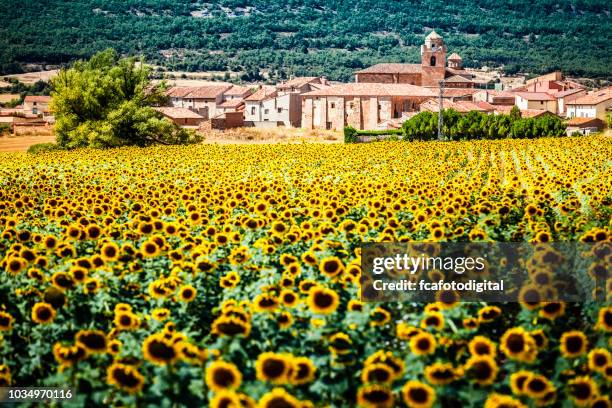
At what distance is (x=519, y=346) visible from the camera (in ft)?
15.8

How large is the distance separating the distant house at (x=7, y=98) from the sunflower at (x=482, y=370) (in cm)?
12258

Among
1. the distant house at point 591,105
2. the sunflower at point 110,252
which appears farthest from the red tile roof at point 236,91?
the sunflower at point 110,252

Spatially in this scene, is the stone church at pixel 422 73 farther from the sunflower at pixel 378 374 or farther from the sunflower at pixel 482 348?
the sunflower at pixel 378 374

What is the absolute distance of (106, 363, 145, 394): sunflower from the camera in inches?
184

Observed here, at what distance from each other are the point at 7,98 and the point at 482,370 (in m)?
128

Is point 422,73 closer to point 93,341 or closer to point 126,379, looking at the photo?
point 93,341

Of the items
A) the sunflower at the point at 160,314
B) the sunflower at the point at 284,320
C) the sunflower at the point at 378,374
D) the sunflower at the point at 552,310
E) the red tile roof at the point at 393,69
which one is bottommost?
the sunflower at the point at 378,374

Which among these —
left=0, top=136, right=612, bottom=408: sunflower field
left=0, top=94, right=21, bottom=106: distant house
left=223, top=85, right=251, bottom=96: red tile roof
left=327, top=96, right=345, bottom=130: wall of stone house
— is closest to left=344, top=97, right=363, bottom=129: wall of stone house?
left=327, top=96, right=345, bottom=130: wall of stone house

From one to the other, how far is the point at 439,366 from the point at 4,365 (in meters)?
3.12

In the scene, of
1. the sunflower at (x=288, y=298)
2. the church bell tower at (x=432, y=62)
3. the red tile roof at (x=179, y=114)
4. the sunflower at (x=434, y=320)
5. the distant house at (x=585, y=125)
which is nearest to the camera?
the sunflower at (x=434, y=320)

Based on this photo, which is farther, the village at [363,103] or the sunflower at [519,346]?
the village at [363,103]

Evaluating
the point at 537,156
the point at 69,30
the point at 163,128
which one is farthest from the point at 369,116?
the point at 69,30

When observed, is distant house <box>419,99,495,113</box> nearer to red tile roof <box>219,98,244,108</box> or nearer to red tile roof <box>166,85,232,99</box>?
red tile roof <box>219,98,244,108</box>

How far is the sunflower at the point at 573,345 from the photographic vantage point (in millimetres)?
4898
